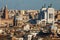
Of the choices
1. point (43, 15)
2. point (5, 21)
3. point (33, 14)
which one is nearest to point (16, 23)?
point (5, 21)

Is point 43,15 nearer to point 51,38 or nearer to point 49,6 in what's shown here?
point 49,6

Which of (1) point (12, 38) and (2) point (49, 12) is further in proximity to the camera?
(2) point (49, 12)

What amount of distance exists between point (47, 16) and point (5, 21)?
7084 mm

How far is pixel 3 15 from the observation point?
74562mm

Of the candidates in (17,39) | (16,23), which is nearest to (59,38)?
(17,39)

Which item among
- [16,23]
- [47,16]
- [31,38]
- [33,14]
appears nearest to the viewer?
[31,38]

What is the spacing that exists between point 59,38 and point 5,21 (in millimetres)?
33155

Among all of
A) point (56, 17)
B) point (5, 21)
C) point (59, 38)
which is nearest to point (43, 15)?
point (56, 17)

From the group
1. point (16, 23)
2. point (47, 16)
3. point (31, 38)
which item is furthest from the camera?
point (47, 16)

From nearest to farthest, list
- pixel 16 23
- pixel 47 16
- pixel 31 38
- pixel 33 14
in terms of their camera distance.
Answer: pixel 31 38 < pixel 16 23 < pixel 47 16 < pixel 33 14

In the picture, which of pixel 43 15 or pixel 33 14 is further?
pixel 33 14

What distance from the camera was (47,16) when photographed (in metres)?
73.4

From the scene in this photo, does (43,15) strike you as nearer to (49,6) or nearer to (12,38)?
(49,6)

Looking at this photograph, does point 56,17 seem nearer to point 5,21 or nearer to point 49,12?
point 49,12
